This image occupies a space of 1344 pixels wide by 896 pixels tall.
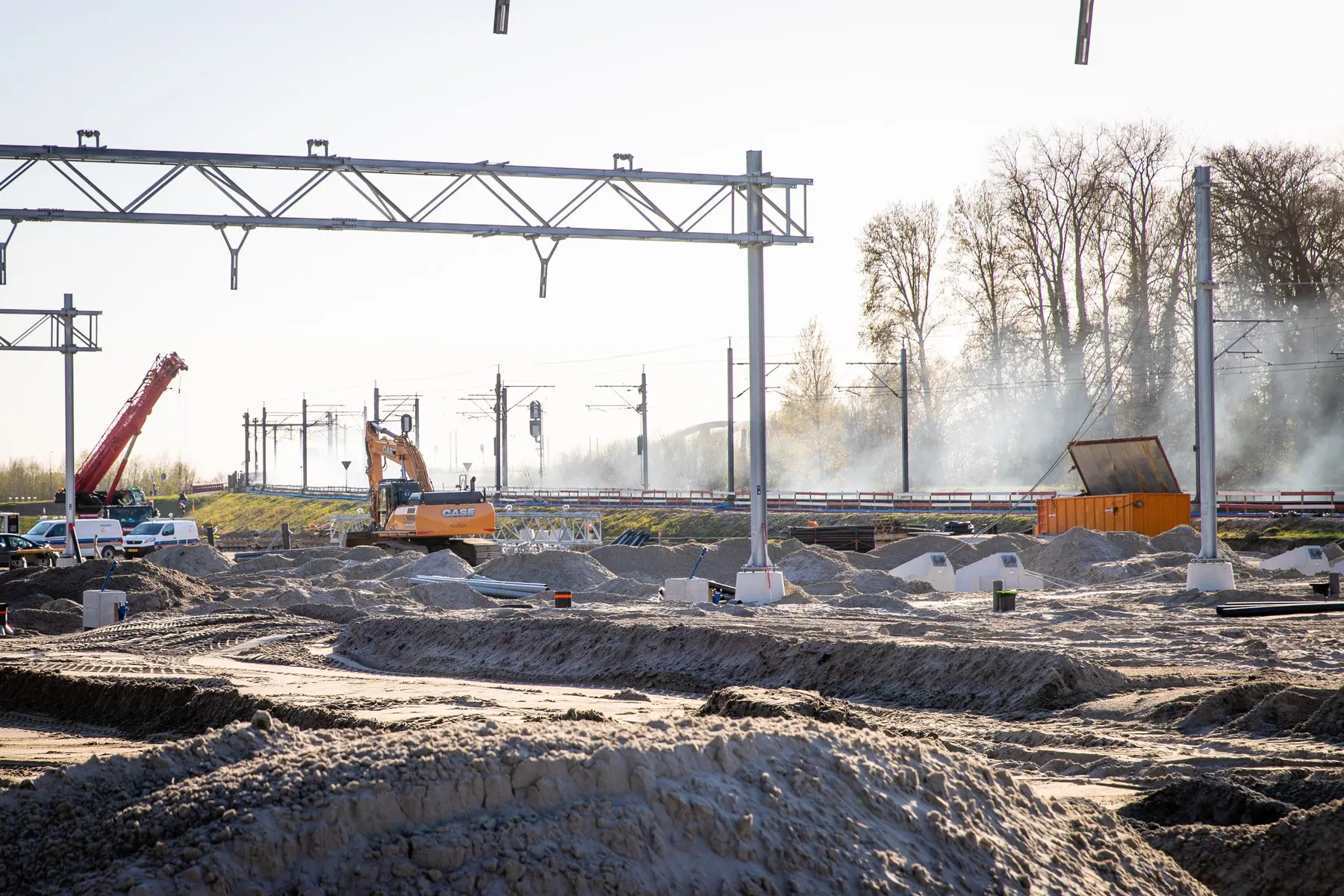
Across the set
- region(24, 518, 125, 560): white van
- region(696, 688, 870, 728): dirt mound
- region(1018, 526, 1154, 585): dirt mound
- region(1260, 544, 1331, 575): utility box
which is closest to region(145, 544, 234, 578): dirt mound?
region(24, 518, 125, 560): white van

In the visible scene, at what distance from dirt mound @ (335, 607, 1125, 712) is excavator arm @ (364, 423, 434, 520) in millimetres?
17112

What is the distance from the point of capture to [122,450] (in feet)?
146

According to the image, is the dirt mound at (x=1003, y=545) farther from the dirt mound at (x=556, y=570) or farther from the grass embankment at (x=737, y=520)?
the grass embankment at (x=737, y=520)

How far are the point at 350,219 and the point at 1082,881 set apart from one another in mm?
14042

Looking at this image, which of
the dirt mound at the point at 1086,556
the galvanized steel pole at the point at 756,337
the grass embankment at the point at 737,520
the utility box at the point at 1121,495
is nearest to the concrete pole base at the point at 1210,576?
the dirt mound at the point at 1086,556

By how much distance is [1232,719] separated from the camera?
909 centimetres

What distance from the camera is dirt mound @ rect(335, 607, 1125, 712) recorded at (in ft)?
36.2

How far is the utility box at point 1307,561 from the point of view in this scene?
22.8 metres

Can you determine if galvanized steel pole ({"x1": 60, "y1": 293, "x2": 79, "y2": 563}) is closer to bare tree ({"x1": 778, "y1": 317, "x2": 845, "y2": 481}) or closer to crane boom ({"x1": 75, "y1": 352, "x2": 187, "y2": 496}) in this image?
crane boom ({"x1": 75, "y1": 352, "x2": 187, "y2": 496})

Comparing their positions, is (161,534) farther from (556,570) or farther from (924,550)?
(924,550)

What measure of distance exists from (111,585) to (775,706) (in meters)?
19.1

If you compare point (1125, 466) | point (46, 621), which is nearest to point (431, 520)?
point (46, 621)

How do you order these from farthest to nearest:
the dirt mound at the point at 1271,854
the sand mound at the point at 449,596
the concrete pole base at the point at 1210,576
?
the sand mound at the point at 449,596, the concrete pole base at the point at 1210,576, the dirt mound at the point at 1271,854

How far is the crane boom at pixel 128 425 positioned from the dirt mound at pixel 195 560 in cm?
1226
